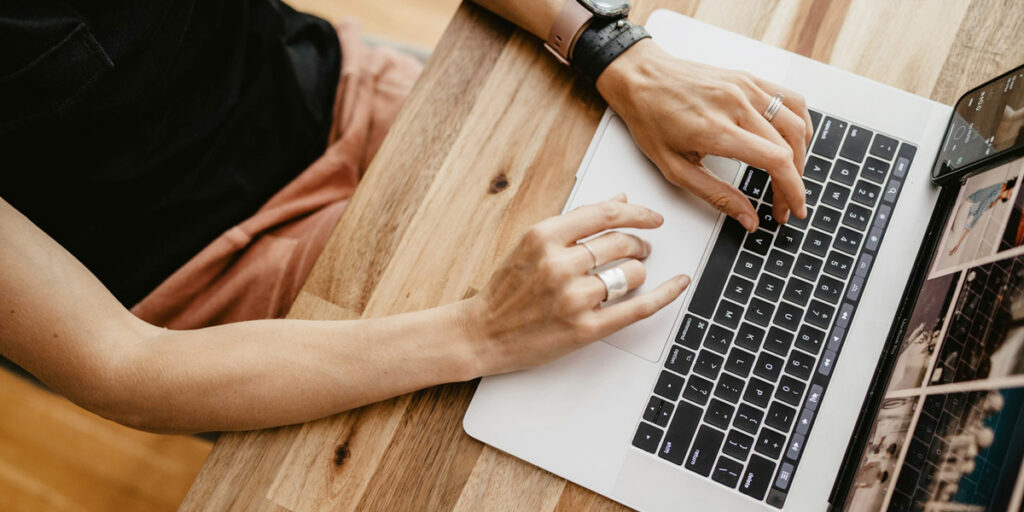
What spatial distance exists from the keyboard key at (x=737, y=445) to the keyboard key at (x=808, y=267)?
197mm

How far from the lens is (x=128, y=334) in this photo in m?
0.67

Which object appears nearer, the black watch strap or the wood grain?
the black watch strap

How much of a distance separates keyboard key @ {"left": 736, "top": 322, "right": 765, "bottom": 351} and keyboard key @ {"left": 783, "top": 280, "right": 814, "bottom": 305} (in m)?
0.05

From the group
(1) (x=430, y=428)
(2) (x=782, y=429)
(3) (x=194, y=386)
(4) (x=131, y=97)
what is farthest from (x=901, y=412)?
(4) (x=131, y=97)

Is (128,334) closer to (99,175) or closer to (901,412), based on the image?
(99,175)

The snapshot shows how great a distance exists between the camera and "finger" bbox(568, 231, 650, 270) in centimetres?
67

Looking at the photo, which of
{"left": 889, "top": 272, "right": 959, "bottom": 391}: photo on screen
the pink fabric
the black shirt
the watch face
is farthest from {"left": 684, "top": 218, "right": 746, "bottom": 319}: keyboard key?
the black shirt

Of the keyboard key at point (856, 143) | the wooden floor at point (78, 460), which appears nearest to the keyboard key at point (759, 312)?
the keyboard key at point (856, 143)

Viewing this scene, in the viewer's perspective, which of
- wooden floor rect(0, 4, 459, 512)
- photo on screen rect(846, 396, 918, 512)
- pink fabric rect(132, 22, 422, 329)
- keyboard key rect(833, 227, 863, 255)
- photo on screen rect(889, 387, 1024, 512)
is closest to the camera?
photo on screen rect(889, 387, 1024, 512)

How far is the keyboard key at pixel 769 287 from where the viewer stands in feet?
2.23

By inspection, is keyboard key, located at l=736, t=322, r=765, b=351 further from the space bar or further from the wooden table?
the wooden table

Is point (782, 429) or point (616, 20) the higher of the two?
point (616, 20)

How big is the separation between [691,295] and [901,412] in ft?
0.78

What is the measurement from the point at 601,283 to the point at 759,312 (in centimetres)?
19
